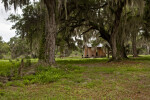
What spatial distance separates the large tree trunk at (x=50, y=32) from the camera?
26.3 feet

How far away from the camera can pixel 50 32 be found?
8164 millimetres

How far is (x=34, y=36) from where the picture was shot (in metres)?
13.2

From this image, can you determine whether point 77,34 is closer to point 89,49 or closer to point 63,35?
point 63,35

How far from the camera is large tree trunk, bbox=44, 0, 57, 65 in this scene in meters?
8.01

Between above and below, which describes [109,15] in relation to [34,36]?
above

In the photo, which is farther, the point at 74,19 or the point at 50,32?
the point at 74,19

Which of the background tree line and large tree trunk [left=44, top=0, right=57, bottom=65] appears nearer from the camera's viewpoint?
large tree trunk [left=44, top=0, right=57, bottom=65]

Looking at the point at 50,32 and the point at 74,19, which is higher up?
the point at 74,19

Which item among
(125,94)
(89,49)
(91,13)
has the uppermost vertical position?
(91,13)

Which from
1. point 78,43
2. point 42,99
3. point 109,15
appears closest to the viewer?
point 42,99

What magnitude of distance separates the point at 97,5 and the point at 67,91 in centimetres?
934

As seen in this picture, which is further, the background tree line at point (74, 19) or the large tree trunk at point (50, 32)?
the background tree line at point (74, 19)

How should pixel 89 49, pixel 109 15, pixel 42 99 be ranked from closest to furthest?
1. pixel 42 99
2. pixel 109 15
3. pixel 89 49

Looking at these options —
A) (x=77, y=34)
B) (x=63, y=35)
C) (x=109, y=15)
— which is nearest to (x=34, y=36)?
(x=63, y=35)
